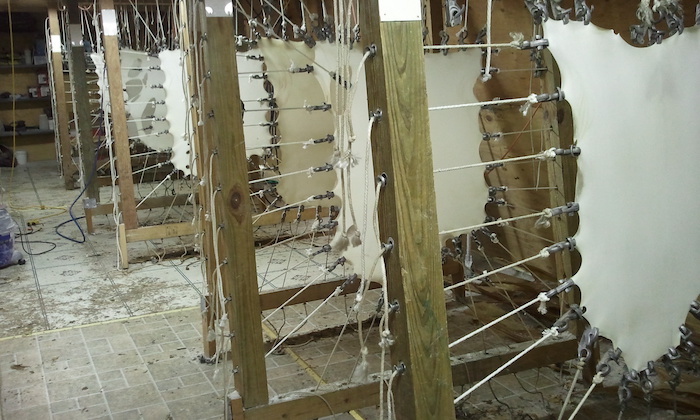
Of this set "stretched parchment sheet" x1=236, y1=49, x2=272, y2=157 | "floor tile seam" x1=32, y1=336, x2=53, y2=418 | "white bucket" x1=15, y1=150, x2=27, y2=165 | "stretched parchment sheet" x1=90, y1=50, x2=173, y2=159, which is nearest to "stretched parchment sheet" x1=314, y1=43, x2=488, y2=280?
"stretched parchment sheet" x1=236, y1=49, x2=272, y2=157

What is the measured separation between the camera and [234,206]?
7.23ft

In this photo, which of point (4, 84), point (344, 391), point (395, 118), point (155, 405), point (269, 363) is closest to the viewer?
point (395, 118)

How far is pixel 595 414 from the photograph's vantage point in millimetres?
2391

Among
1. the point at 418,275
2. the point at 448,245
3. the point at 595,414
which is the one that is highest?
the point at 418,275

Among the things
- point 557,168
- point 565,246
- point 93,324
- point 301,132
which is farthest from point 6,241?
point 565,246

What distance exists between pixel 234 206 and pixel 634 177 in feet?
3.66

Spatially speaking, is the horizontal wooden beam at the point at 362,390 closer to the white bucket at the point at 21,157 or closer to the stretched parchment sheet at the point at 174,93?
the stretched parchment sheet at the point at 174,93

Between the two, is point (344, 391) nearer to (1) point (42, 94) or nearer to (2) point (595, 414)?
(2) point (595, 414)

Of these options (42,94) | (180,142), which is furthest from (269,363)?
(42,94)

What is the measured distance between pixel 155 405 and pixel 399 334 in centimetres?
155

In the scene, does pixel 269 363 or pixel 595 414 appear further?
pixel 269 363

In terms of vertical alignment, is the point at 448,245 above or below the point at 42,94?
below

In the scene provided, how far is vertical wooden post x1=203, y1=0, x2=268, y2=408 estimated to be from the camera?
2.15 metres

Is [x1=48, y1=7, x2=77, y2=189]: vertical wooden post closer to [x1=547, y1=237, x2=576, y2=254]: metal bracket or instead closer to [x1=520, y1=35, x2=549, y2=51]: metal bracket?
[x1=520, y1=35, x2=549, y2=51]: metal bracket
